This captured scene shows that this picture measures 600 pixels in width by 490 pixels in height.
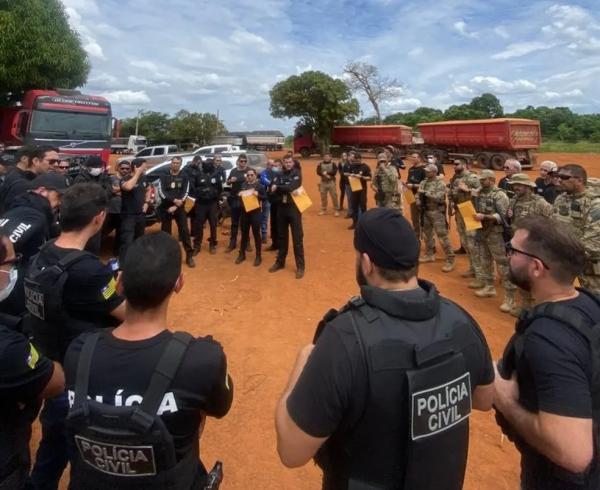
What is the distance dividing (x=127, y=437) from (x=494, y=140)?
22.1 meters

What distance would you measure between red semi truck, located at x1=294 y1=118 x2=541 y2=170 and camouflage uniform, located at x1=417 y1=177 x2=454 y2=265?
350 inches

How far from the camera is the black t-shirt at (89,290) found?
2.23 m

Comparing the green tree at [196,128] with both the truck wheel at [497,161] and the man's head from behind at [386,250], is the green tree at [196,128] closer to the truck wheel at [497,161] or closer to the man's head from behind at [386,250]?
the truck wheel at [497,161]

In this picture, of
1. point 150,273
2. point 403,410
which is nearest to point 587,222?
point 403,410

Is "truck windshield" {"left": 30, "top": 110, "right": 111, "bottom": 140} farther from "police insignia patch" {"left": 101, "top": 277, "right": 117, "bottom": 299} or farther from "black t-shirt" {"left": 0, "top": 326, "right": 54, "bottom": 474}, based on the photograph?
"black t-shirt" {"left": 0, "top": 326, "right": 54, "bottom": 474}

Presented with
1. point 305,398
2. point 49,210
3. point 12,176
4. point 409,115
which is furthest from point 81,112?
point 409,115

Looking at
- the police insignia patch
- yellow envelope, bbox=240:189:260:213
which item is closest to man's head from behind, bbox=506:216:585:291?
the police insignia patch

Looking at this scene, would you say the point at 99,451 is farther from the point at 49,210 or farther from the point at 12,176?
the point at 12,176

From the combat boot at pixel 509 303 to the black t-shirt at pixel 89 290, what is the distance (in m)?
5.17

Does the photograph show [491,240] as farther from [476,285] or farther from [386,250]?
[386,250]

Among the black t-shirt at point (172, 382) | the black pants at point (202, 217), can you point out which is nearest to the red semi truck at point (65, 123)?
the black pants at point (202, 217)

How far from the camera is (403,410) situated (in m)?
1.35

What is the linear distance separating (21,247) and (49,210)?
73 cm

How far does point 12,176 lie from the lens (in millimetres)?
4711
